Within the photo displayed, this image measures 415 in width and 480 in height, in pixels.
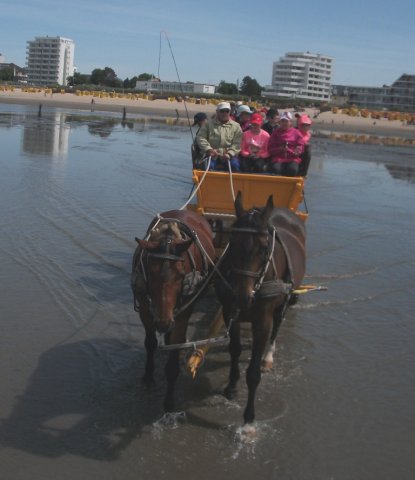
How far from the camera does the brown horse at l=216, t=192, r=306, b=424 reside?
194 inches

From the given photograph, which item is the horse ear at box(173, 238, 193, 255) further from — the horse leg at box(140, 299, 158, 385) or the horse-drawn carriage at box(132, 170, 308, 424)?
the horse leg at box(140, 299, 158, 385)

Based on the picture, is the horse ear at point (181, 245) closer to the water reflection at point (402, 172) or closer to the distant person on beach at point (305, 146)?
the distant person on beach at point (305, 146)

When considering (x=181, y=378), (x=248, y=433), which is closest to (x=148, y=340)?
(x=181, y=378)

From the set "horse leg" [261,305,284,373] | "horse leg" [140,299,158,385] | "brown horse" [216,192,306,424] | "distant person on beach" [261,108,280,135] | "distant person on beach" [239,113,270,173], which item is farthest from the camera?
"distant person on beach" [261,108,280,135]

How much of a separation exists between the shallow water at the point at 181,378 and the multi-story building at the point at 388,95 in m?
168

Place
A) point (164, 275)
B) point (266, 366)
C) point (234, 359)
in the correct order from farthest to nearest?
point (266, 366) → point (234, 359) → point (164, 275)

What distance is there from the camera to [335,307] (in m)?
9.06

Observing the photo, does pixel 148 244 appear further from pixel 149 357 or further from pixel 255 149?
pixel 255 149

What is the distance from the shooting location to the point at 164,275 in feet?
15.8

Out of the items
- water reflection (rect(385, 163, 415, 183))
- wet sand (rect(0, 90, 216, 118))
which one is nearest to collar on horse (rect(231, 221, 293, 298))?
water reflection (rect(385, 163, 415, 183))

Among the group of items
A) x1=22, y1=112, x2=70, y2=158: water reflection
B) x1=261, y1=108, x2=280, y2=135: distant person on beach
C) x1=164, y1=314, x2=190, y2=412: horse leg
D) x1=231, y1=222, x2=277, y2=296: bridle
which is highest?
x1=261, y1=108, x2=280, y2=135: distant person on beach

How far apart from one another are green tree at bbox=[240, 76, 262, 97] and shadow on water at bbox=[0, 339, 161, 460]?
142 m

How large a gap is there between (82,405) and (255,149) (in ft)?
17.4

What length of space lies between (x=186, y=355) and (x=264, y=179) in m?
3.11
